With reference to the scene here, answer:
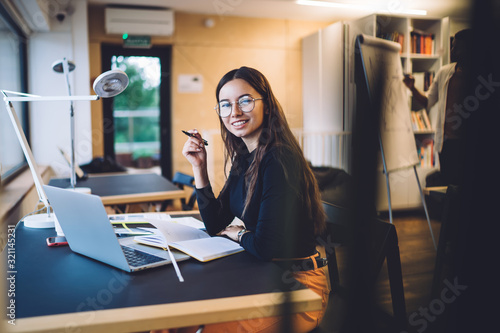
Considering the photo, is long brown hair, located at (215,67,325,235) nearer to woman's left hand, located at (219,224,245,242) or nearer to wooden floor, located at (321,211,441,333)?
woman's left hand, located at (219,224,245,242)

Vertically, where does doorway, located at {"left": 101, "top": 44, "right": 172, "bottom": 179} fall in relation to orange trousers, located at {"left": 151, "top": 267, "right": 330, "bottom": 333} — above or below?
above

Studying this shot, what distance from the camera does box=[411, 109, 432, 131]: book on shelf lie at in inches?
207

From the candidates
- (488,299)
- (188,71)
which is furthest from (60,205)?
(188,71)

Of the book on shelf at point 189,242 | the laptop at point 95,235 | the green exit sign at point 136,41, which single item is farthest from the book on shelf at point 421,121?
the laptop at point 95,235

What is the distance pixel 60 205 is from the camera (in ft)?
3.98

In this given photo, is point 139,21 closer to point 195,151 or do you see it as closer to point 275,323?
point 195,151

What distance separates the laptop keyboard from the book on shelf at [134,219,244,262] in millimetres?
64

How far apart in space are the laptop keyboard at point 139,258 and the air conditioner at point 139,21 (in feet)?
15.9

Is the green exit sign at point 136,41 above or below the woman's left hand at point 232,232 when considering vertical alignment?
above

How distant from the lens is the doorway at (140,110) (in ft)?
18.9

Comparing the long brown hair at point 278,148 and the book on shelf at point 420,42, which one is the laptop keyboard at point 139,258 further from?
the book on shelf at point 420,42

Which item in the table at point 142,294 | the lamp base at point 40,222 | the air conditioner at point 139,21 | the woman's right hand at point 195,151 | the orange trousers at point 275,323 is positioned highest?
the air conditioner at point 139,21

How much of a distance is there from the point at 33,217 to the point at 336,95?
15.8 ft

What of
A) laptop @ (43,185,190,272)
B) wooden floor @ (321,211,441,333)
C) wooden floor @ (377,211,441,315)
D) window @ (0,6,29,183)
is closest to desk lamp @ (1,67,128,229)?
laptop @ (43,185,190,272)
